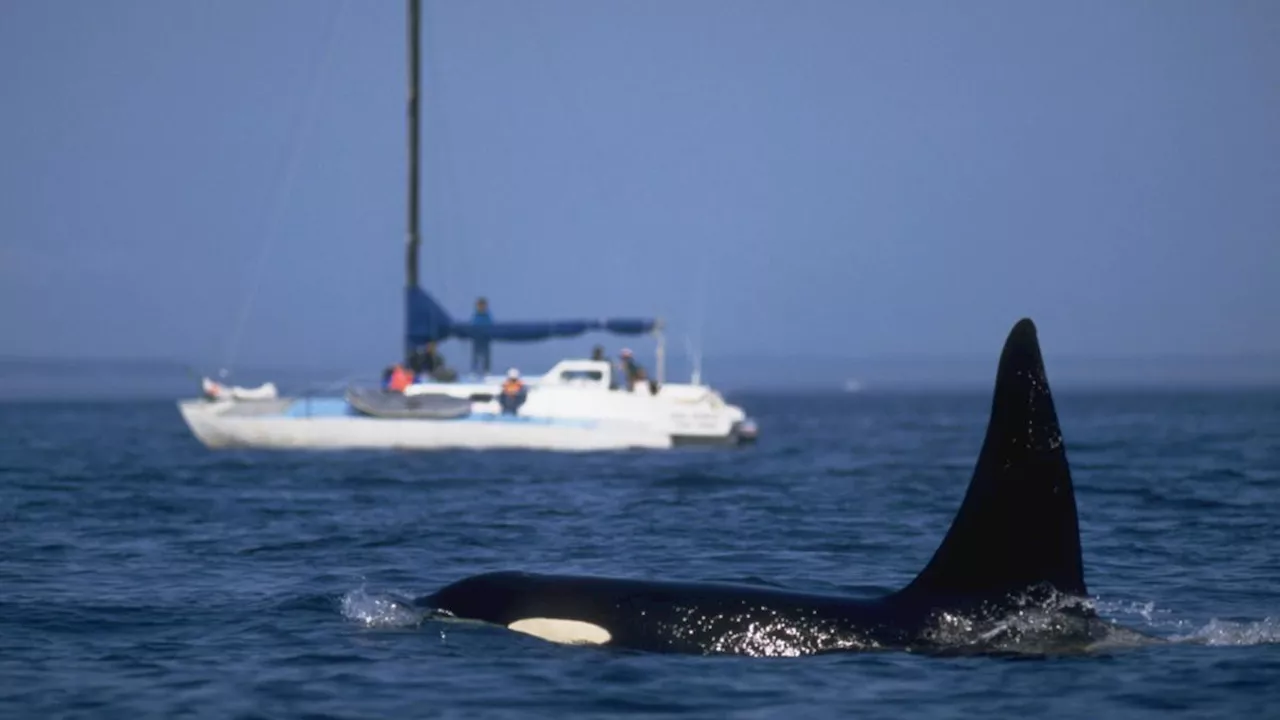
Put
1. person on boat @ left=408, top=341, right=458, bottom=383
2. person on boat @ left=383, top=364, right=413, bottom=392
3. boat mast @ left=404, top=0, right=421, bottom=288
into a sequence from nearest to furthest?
person on boat @ left=383, top=364, right=413, bottom=392 → person on boat @ left=408, top=341, right=458, bottom=383 → boat mast @ left=404, top=0, right=421, bottom=288

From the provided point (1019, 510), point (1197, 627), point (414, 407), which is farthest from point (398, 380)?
point (1019, 510)

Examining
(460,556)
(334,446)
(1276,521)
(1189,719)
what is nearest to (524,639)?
(1189,719)

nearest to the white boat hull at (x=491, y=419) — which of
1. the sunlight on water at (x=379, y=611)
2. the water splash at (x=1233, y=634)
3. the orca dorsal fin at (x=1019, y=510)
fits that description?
the sunlight on water at (x=379, y=611)

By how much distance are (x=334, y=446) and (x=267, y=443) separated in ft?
4.44

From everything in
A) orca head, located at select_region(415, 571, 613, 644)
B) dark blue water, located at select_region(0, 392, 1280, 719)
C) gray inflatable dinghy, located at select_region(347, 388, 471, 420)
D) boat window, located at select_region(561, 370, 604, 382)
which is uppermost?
boat window, located at select_region(561, 370, 604, 382)

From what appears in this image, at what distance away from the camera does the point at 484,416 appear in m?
37.5

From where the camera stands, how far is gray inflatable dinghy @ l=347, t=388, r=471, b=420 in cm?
3662

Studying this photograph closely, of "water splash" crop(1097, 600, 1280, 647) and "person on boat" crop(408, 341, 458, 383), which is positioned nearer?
"water splash" crop(1097, 600, 1280, 647)

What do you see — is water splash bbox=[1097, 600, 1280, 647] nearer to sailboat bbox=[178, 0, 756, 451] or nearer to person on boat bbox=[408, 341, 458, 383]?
sailboat bbox=[178, 0, 756, 451]

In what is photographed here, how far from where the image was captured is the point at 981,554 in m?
9.88

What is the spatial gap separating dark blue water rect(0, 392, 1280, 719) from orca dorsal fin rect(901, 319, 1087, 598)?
505 mm

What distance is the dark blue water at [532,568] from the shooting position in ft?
29.8

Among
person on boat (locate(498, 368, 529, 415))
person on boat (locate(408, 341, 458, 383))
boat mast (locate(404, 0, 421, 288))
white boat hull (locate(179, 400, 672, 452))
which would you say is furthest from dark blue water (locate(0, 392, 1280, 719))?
boat mast (locate(404, 0, 421, 288))

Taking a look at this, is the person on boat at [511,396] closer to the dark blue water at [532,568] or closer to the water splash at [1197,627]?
the dark blue water at [532,568]
